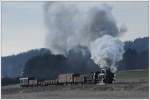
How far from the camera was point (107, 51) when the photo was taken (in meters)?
9.82

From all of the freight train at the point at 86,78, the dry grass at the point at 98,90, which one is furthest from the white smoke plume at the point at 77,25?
the dry grass at the point at 98,90

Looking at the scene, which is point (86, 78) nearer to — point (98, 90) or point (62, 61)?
point (98, 90)

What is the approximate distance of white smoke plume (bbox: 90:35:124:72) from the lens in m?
9.75

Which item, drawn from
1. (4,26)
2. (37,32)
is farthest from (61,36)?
(4,26)

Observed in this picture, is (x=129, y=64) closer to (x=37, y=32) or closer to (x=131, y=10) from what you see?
(x=131, y=10)

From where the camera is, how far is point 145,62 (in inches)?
379

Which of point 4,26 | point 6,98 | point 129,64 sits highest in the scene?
point 4,26

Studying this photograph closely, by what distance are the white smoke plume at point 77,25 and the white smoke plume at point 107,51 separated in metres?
0.02

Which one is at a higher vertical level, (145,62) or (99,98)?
(145,62)

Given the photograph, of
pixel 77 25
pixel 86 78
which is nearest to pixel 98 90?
pixel 86 78

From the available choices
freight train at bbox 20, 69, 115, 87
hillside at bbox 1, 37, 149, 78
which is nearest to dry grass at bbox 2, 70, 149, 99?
freight train at bbox 20, 69, 115, 87

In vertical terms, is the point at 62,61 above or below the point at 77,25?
below

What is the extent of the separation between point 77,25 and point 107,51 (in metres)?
0.72

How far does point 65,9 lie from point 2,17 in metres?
1.16
